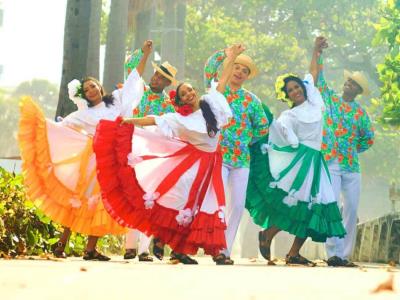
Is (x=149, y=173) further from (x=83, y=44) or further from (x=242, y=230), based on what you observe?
(x=242, y=230)

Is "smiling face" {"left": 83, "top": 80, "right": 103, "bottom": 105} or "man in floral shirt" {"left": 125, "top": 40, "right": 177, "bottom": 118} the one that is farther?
"man in floral shirt" {"left": 125, "top": 40, "right": 177, "bottom": 118}

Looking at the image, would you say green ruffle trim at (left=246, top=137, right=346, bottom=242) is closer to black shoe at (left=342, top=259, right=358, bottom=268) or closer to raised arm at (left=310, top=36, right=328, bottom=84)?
black shoe at (left=342, top=259, right=358, bottom=268)

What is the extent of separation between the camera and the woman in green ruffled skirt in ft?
50.6

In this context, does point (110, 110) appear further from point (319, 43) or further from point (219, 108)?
point (319, 43)

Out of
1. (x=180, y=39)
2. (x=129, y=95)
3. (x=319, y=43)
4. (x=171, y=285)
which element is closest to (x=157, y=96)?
(x=129, y=95)

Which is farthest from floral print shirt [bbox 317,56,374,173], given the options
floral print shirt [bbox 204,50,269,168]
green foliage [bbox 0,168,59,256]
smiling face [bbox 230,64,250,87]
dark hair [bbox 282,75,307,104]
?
green foliage [bbox 0,168,59,256]

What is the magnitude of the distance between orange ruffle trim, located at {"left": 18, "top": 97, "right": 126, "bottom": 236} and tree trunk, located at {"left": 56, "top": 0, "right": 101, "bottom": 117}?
16.7ft

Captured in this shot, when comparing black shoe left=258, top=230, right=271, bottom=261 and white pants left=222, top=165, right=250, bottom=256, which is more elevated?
white pants left=222, top=165, right=250, bottom=256

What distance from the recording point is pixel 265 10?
55.8m

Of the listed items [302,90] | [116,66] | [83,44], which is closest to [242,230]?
[116,66]

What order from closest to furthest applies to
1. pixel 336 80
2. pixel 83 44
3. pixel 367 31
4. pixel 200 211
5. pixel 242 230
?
pixel 200 211 → pixel 83 44 → pixel 242 230 → pixel 367 31 → pixel 336 80

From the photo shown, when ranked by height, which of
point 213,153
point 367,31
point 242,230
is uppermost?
point 367,31

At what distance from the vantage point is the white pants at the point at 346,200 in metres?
16.2

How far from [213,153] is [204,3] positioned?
141 feet
